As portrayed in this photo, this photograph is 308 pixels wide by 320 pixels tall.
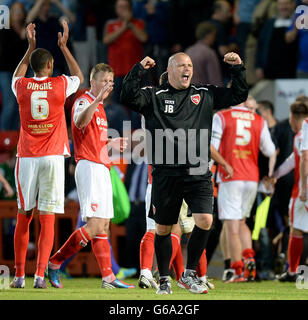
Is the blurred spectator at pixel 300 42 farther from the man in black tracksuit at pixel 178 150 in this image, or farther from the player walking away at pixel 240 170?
the man in black tracksuit at pixel 178 150

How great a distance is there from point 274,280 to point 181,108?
174 inches

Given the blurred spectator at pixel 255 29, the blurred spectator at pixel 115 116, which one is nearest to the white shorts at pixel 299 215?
the blurred spectator at pixel 115 116

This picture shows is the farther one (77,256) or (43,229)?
(77,256)

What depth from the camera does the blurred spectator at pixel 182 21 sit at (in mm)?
17219

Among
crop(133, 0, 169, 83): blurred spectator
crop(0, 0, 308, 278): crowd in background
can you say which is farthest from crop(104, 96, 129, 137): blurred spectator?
crop(133, 0, 169, 83): blurred spectator

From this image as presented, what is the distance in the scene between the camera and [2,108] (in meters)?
16.4

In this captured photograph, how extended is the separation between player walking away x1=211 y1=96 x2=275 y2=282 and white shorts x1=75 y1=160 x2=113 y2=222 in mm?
2530

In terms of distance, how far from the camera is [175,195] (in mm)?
Answer: 9062

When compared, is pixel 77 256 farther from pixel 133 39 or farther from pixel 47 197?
pixel 133 39

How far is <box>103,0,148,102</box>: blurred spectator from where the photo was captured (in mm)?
16703

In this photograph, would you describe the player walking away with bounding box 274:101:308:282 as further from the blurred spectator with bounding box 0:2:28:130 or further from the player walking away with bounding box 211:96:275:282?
the blurred spectator with bounding box 0:2:28:130

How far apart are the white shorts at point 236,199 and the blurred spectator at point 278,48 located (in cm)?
424
